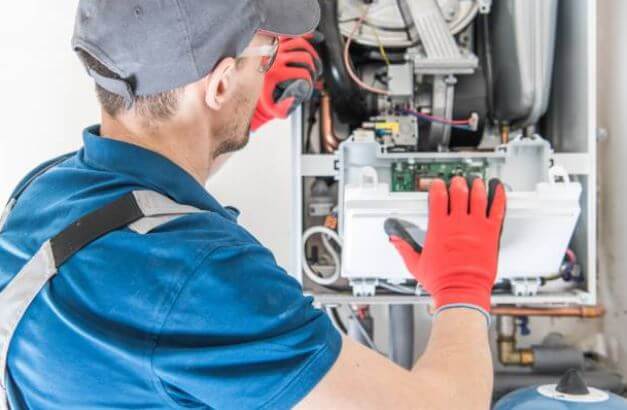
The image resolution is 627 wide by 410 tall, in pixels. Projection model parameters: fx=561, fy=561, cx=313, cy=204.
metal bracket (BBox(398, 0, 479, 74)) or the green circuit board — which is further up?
metal bracket (BBox(398, 0, 479, 74))

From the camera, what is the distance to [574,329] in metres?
1.68

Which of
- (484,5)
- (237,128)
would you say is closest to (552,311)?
→ (484,5)

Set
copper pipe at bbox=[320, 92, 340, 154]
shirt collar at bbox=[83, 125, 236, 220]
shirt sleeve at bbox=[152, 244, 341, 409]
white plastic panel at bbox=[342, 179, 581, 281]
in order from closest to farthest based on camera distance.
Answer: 1. shirt sleeve at bbox=[152, 244, 341, 409]
2. shirt collar at bbox=[83, 125, 236, 220]
3. white plastic panel at bbox=[342, 179, 581, 281]
4. copper pipe at bbox=[320, 92, 340, 154]

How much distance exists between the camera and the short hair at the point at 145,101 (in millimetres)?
750

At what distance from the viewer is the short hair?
75cm

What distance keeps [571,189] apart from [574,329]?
786mm

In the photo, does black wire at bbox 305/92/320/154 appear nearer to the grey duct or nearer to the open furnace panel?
the open furnace panel

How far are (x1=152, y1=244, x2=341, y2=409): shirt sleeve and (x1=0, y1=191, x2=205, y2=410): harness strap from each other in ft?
0.31

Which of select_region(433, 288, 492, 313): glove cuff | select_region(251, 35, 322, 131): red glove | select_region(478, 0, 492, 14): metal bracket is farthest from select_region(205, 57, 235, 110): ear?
select_region(478, 0, 492, 14): metal bracket

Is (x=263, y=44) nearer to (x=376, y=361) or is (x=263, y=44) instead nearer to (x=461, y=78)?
(x=376, y=361)

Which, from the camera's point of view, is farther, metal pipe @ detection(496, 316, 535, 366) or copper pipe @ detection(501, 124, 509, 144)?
metal pipe @ detection(496, 316, 535, 366)

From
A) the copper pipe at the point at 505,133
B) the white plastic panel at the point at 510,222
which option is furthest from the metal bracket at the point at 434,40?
the white plastic panel at the point at 510,222

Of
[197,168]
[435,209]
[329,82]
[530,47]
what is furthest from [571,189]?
[197,168]

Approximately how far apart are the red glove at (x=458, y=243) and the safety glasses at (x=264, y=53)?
391 millimetres
